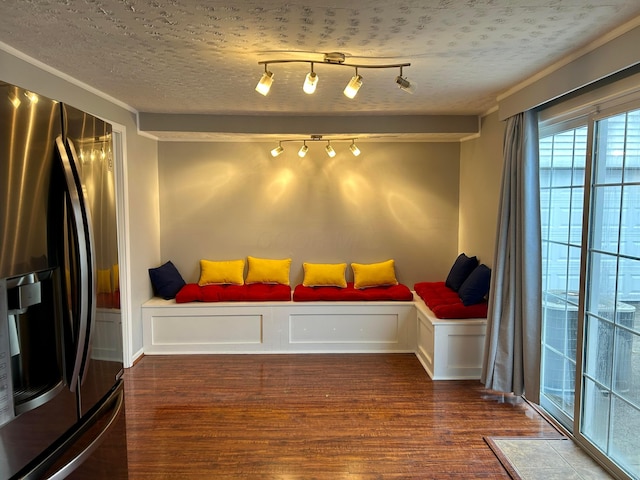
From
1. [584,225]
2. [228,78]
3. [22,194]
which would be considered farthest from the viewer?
[228,78]

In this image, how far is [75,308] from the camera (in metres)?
1.19

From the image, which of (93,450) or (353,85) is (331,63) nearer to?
(353,85)

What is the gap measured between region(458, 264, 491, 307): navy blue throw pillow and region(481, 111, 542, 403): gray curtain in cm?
42

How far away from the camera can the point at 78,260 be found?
3.91 ft

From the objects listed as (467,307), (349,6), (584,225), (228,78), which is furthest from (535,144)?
(228,78)

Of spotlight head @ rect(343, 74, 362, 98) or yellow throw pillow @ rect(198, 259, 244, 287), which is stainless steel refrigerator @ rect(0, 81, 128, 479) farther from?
yellow throw pillow @ rect(198, 259, 244, 287)

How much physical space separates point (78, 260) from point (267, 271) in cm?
354

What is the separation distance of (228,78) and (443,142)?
278 centimetres

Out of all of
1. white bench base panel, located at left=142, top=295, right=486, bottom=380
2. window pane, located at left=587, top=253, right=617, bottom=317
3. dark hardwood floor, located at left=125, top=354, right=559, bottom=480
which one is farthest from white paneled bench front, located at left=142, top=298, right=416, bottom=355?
→ window pane, located at left=587, top=253, right=617, bottom=317

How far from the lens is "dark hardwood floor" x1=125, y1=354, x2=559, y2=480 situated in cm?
245

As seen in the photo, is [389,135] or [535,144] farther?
[389,135]

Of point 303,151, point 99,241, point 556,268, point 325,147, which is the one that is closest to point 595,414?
point 556,268

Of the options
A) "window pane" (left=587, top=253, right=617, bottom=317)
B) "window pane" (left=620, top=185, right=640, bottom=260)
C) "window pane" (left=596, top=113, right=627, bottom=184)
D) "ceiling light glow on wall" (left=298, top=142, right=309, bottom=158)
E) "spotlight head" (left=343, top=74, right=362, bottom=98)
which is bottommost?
"window pane" (left=587, top=253, right=617, bottom=317)

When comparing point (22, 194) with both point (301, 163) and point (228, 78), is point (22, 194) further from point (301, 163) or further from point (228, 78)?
point (301, 163)
